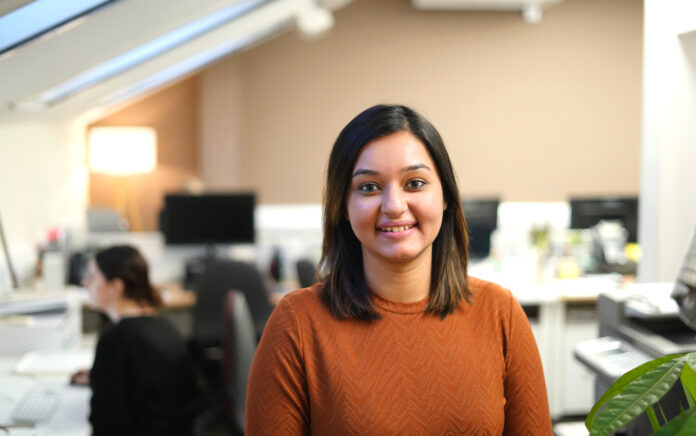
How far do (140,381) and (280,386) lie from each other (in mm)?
1284

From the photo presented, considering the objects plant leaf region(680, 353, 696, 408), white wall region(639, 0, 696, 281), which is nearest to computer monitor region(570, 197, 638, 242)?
white wall region(639, 0, 696, 281)

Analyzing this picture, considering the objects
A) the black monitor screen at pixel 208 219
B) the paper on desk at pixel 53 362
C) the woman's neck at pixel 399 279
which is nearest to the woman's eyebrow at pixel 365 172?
the woman's neck at pixel 399 279

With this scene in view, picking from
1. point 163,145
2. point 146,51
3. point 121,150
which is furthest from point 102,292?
point 163,145

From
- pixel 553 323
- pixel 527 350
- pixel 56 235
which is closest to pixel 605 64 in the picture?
pixel 553 323

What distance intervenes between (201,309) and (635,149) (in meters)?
4.19

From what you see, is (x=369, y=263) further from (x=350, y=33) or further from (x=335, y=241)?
(x=350, y=33)

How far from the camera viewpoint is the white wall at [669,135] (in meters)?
2.28

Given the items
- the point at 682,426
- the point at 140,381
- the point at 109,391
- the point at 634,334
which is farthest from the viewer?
the point at 140,381

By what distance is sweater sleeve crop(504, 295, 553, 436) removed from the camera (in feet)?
4.04

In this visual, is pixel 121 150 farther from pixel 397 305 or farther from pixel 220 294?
pixel 397 305

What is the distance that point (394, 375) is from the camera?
1.19 metres

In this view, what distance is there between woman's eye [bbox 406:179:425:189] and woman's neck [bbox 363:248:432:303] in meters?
0.14

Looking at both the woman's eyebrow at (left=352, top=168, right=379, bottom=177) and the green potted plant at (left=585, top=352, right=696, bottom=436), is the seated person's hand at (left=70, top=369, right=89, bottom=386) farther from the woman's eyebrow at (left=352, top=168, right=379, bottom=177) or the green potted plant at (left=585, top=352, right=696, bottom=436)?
the green potted plant at (left=585, top=352, right=696, bottom=436)

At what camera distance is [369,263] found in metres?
1.28
